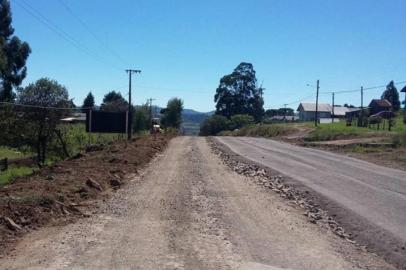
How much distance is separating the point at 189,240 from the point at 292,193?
25.5ft

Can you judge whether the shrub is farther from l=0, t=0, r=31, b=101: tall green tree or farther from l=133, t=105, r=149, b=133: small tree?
l=0, t=0, r=31, b=101: tall green tree

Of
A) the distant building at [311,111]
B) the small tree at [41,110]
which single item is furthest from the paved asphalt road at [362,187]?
the distant building at [311,111]

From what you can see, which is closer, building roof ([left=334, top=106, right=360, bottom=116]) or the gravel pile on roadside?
the gravel pile on roadside

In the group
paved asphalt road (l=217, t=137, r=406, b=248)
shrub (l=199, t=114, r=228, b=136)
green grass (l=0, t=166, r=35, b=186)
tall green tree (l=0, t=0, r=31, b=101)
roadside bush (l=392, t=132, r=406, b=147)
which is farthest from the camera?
shrub (l=199, t=114, r=228, b=136)

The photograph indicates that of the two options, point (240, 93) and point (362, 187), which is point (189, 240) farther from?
point (240, 93)

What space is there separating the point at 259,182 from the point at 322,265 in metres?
11.0

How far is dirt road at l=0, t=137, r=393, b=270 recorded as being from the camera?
24.8 ft

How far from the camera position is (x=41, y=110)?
142 ft

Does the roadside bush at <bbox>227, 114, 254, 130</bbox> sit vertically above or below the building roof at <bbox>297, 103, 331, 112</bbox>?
below

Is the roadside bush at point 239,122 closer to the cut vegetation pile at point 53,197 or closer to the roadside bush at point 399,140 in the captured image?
the roadside bush at point 399,140

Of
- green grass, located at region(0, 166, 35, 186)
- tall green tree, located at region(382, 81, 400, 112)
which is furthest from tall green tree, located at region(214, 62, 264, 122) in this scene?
green grass, located at region(0, 166, 35, 186)

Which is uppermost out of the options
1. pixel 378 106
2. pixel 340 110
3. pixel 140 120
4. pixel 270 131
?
pixel 378 106

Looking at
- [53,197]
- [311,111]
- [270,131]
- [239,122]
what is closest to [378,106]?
[311,111]

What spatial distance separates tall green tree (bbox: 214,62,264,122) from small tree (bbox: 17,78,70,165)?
321 feet
